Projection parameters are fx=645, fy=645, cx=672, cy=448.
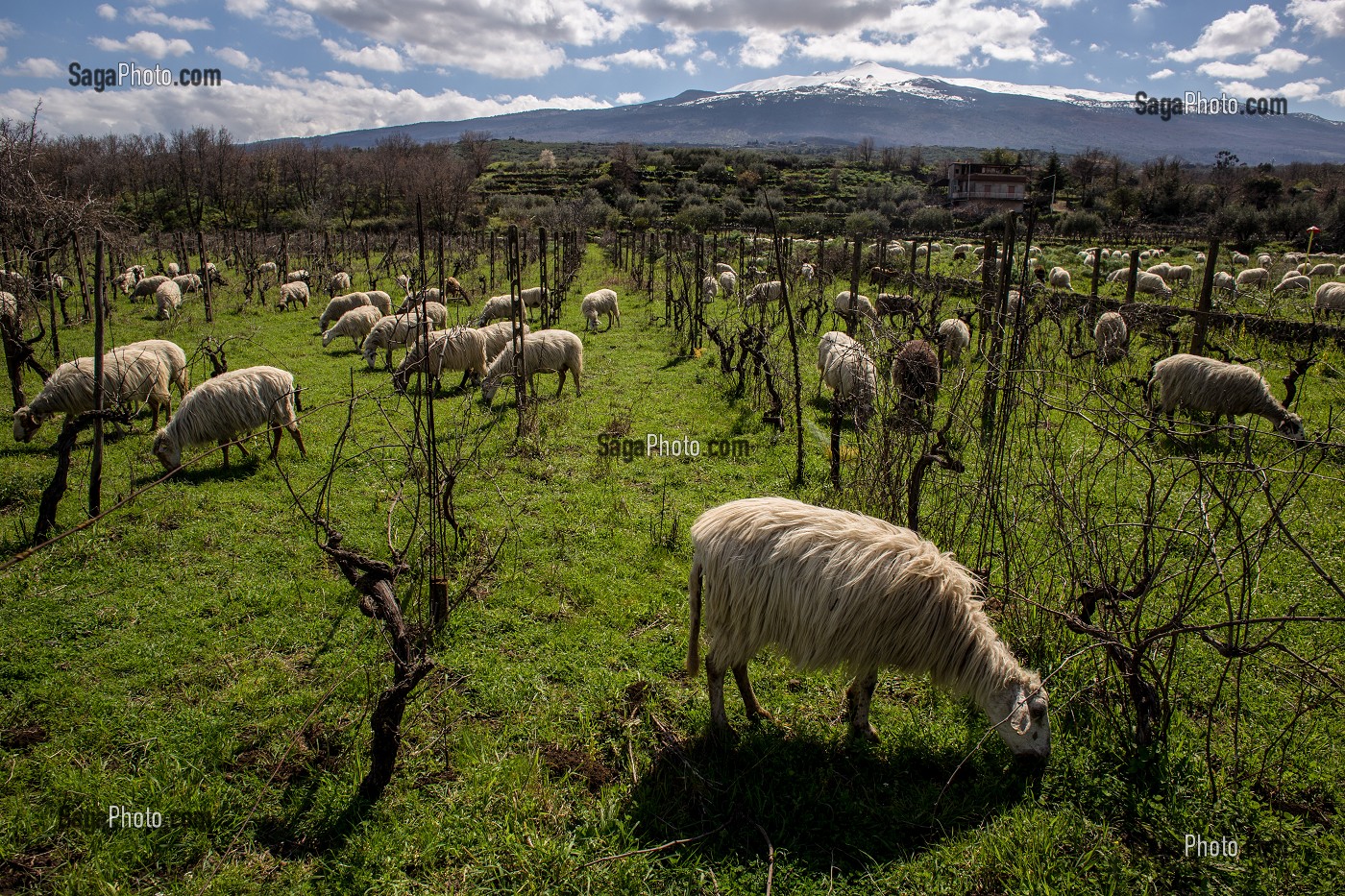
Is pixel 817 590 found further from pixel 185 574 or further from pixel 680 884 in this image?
pixel 185 574

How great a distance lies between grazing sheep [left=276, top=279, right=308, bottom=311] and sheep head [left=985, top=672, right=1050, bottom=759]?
73.7 ft

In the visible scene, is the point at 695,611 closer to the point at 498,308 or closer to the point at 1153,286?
the point at 498,308

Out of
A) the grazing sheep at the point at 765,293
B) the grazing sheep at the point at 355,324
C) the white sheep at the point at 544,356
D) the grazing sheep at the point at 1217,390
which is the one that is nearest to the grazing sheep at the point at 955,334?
the grazing sheep at the point at 1217,390

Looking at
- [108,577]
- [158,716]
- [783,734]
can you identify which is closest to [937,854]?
[783,734]

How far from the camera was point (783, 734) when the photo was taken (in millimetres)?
3912

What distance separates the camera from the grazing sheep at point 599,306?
1744 centimetres

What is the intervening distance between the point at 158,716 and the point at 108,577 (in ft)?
7.69

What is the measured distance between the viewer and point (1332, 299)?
1582 centimetres

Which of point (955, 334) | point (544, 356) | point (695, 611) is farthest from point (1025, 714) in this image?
point (955, 334)

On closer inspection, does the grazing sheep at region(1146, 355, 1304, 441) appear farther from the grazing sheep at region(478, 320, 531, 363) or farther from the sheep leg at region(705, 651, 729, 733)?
the grazing sheep at region(478, 320, 531, 363)

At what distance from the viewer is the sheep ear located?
339 cm

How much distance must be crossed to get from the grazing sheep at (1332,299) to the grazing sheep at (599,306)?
17.4 m

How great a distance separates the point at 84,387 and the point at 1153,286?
26.0 metres

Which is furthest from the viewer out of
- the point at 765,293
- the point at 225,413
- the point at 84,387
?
the point at 765,293
